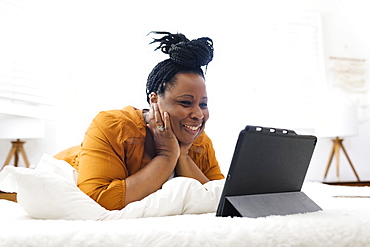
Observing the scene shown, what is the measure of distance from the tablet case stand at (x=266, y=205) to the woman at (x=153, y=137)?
383mm

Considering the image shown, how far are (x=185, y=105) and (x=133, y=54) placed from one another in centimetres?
195

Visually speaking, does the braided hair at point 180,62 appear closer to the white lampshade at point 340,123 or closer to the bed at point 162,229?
the bed at point 162,229

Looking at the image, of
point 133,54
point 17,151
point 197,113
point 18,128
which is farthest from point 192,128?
point 133,54

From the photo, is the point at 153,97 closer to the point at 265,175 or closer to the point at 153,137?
the point at 153,137

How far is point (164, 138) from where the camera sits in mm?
1390

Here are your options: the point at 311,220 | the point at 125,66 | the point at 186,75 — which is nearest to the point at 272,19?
the point at 125,66

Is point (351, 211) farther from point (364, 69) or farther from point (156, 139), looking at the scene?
point (364, 69)

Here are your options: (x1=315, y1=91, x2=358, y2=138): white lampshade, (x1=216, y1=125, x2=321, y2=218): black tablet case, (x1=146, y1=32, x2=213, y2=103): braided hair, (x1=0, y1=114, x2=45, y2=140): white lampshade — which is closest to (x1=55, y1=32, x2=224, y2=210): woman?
(x1=146, y1=32, x2=213, y2=103): braided hair

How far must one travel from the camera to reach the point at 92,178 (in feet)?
4.21

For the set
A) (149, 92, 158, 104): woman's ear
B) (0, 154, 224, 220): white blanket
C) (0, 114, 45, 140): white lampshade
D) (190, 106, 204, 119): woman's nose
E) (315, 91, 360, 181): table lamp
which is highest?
(149, 92, 158, 104): woman's ear

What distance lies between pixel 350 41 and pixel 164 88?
9.86 feet

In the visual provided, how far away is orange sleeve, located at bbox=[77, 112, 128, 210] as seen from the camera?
1.25m

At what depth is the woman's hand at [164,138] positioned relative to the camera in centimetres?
138

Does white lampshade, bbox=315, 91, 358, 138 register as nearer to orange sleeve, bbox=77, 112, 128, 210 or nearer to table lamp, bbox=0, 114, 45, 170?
table lamp, bbox=0, 114, 45, 170
